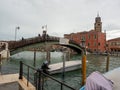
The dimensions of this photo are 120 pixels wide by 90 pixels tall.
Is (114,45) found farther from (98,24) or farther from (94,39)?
(98,24)

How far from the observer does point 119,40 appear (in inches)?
2283

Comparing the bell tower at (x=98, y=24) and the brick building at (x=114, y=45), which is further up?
the bell tower at (x=98, y=24)

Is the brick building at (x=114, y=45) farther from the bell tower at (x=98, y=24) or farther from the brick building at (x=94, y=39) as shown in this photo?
the bell tower at (x=98, y=24)

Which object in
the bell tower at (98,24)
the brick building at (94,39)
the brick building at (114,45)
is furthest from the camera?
the bell tower at (98,24)

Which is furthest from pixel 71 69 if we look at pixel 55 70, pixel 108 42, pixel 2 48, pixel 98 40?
pixel 108 42

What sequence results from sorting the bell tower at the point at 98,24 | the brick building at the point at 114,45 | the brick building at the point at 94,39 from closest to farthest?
the brick building at the point at 114,45, the brick building at the point at 94,39, the bell tower at the point at 98,24

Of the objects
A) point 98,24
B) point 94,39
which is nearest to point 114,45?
point 94,39

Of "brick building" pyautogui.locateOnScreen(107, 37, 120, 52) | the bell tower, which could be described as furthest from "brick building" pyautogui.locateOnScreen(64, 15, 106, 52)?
the bell tower

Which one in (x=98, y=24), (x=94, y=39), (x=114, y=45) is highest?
(x=98, y=24)

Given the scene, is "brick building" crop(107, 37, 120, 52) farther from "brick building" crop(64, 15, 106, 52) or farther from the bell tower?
the bell tower

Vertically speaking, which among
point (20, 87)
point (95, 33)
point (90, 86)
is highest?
point (95, 33)

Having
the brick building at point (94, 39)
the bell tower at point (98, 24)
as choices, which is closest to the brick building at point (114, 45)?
the brick building at point (94, 39)

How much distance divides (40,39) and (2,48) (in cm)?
762

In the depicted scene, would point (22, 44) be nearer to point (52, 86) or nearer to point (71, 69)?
point (71, 69)
